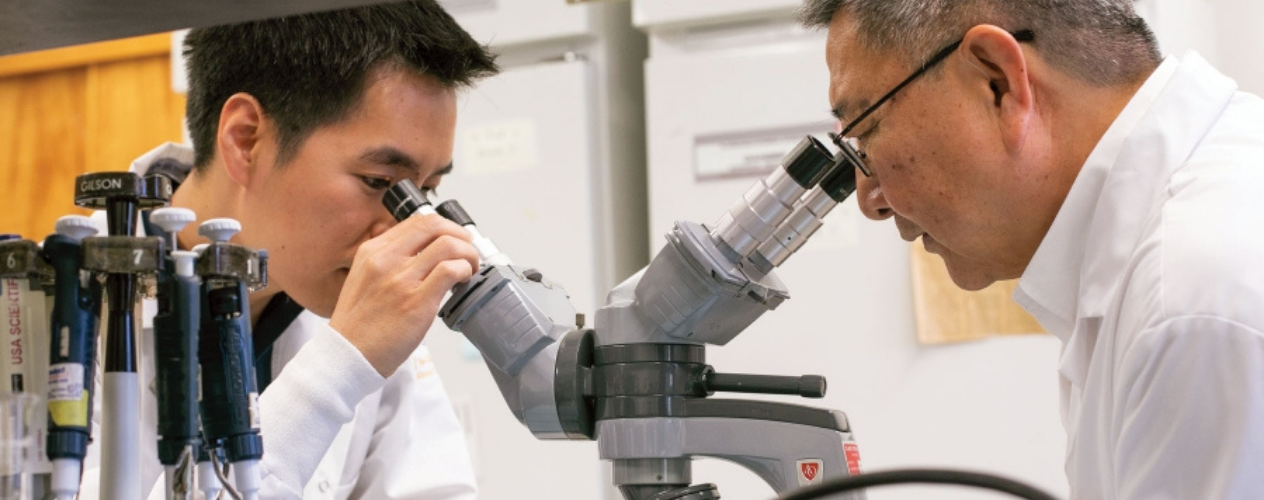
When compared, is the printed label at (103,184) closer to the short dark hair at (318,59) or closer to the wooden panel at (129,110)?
the short dark hair at (318,59)

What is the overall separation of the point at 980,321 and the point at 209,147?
3.72 ft

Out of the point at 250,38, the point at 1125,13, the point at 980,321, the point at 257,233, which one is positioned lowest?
the point at 980,321

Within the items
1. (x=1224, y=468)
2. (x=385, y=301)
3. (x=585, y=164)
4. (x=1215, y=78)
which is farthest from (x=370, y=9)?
(x=1224, y=468)

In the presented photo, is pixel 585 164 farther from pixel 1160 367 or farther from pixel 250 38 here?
pixel 1160 367

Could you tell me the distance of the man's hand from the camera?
1170 mm

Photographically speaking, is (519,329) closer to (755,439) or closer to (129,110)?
(755,439)

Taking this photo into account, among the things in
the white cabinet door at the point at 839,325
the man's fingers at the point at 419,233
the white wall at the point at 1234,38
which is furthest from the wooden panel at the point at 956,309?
the man's fingers at the point at 419,233

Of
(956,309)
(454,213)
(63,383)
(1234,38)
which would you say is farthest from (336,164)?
(1234,38)

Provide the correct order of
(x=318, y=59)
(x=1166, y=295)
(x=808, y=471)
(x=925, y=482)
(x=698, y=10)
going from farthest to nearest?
(x=698, y=10) → (x=318, y=59) → (x=808, y=471) → (x=1166, y=295) → (x=925, y=482)

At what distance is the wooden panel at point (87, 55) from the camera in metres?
2.79

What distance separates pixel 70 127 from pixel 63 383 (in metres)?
2.53

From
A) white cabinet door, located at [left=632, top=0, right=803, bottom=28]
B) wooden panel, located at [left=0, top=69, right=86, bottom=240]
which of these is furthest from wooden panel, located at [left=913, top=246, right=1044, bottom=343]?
wooden panel, located at [left=0, top=69, right=86, bottom=240]

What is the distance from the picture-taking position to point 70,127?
2.94m

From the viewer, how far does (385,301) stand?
1.20 m
